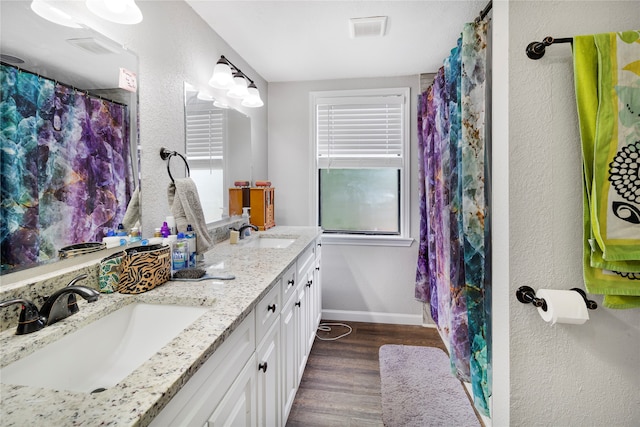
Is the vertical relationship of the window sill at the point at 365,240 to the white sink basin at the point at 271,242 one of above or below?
below

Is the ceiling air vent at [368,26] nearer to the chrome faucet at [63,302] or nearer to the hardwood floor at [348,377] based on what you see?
the chrome faucet at [63,302]

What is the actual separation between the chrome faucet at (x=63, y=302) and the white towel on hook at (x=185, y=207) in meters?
0.56

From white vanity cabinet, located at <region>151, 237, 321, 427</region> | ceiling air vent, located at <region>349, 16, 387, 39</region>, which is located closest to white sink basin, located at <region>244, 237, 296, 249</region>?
white vanity cabinet, located at <region>151, 237, 321, 427</region>

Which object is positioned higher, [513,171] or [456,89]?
[456,89]

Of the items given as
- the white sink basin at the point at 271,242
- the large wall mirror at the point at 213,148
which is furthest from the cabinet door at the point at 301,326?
the large wall mirror at the point at 213,148

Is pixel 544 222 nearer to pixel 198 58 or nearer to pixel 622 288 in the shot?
pixel 622 288

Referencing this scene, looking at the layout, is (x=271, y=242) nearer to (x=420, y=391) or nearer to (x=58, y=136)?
(x=420, y=391)

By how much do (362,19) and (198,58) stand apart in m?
1.01

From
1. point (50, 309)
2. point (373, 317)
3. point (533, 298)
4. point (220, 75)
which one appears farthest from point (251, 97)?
point (373, 317)

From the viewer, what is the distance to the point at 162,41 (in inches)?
62.6

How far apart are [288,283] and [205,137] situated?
3.47 ft

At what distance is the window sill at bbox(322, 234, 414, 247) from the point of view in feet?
9.76

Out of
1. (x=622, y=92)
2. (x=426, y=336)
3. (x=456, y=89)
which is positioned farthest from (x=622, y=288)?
(x=426, y=336)

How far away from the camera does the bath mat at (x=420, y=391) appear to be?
1.79m
